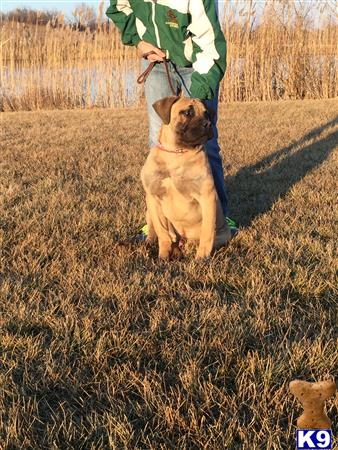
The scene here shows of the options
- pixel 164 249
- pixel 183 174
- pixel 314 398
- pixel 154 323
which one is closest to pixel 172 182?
pixel 183 174

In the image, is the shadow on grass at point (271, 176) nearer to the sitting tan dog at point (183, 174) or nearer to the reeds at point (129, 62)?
the sitting tan dog at point (183, 174)

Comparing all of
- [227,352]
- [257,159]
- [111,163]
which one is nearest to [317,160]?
[257,159]

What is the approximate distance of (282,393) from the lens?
1.66m

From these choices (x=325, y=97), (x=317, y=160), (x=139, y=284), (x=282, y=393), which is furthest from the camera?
(x=325, y=97)

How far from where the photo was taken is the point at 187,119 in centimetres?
299

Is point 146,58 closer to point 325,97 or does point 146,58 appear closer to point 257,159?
point 257,159

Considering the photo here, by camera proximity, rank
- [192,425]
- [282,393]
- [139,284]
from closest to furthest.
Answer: [192,425]
[282,393]
[139,284]

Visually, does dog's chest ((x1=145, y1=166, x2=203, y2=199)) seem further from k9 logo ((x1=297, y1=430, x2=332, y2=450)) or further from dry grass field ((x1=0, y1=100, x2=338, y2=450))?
k9 logo ((x1=297, y1=430, x2=332, y2=450))

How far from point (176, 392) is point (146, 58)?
2487 mm

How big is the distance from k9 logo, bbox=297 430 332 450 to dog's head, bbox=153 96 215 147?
2.23 meters

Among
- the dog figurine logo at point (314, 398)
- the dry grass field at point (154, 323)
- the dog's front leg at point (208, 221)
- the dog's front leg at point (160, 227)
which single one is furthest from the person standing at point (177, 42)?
the dog figurine logo at point (314, 398)

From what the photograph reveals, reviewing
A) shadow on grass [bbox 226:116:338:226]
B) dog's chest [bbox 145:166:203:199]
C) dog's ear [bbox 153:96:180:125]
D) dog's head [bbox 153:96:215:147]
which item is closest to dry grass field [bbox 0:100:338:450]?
shadow on grass [bbox 226:116:338:226]

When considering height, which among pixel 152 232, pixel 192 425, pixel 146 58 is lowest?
pixel 192 425

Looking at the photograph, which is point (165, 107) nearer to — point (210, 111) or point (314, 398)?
point (210, 111)
